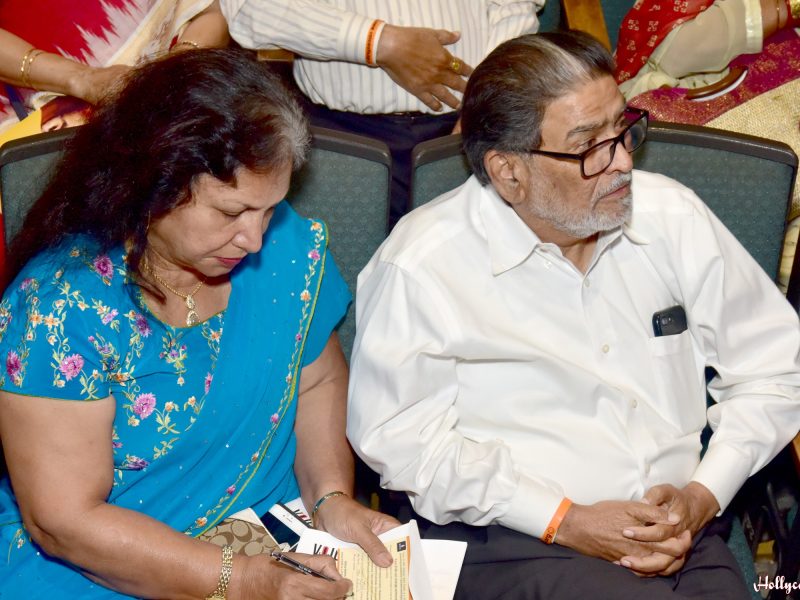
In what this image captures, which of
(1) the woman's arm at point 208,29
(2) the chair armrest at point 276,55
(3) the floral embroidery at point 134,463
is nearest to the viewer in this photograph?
(3) the floral embroidery at point 134,463

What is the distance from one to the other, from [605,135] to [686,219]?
0.88 feet

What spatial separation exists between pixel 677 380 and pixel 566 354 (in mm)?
239

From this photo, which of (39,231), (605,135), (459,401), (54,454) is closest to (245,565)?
(54,454)

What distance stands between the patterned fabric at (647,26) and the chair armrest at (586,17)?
4.2 inches

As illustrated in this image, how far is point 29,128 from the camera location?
87.0 inches

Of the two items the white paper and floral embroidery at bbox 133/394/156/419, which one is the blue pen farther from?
floral embroidery at bbox 133/394/156/419

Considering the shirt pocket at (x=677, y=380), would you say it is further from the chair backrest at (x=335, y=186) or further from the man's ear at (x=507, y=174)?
the chair backrest at (x=335, y=186)

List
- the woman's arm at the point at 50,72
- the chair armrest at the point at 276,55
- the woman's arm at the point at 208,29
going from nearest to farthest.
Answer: the woman's arm at the point at 50,72
the woman's arm at the point at 208,29
the chair armrest at the point at 276,55

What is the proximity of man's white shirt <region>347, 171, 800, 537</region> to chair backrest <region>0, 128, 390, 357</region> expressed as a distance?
0.47ft

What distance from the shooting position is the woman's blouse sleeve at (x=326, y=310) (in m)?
1.94

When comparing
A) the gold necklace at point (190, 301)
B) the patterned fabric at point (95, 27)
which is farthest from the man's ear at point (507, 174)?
the patterned fabric at point (95, 27)

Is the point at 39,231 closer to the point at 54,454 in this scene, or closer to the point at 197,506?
the point at 54,454

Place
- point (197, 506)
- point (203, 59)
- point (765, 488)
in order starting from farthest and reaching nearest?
point (765, 488), point (197, 506), point (203, 59)

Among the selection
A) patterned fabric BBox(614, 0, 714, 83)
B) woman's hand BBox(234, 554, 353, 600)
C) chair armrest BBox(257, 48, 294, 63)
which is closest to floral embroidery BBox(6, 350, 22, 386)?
woman's hand BBox(234, 554, 353, 600)
